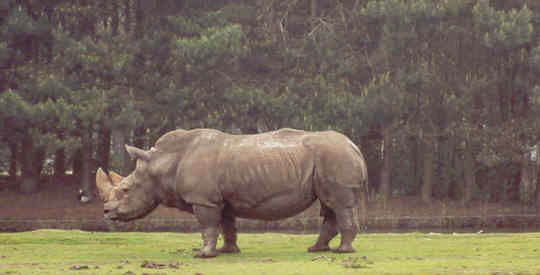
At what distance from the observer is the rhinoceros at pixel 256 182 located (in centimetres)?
1380

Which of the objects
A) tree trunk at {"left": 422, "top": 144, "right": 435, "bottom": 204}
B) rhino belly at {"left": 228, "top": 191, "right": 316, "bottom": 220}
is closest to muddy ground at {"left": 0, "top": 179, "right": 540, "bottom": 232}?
tree trunk at {"left": 422, "top": 144, "right": 435, "bottom": 204}

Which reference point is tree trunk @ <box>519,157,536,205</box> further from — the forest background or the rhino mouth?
the rhino mouth

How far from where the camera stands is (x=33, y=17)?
36812 millimetres

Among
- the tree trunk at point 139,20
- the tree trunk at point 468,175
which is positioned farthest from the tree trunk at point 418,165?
the tree trunk at point 139,20

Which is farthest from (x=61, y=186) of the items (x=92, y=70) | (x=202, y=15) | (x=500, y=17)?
(x=500, y=17)

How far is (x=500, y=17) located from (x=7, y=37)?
20.2 m

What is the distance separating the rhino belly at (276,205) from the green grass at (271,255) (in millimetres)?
702

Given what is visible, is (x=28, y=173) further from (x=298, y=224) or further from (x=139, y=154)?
(x=139, y=154)

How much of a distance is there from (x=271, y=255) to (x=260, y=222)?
15.5m

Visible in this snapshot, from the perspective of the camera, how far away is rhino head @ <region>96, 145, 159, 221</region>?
46.8 ft

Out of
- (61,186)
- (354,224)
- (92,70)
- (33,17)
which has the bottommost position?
(61,186)

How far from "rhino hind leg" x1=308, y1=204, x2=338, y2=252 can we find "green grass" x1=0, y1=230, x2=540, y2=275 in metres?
0.34

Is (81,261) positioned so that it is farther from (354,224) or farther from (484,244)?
(484,244)

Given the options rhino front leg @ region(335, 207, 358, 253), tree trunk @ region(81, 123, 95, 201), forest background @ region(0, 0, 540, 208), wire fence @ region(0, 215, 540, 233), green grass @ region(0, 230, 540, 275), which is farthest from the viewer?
tree trunk @ region(81, 123, 95, 201)
